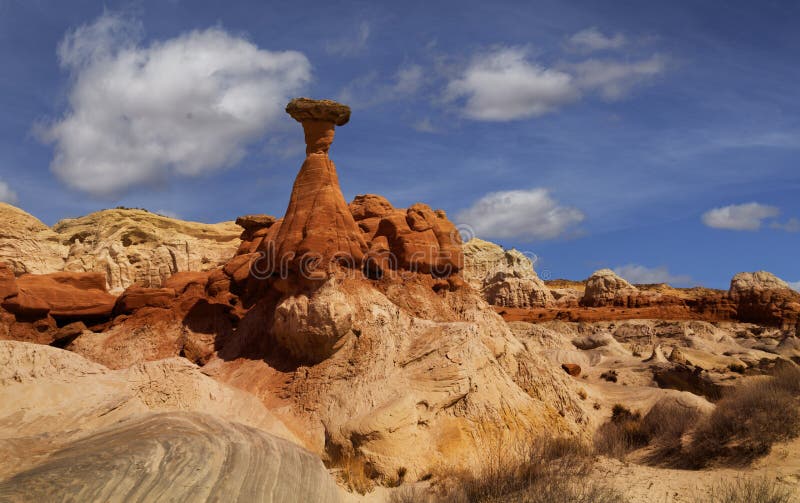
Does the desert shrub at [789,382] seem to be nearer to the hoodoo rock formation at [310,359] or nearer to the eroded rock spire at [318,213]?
the hoodoo rock formation at [310,359]

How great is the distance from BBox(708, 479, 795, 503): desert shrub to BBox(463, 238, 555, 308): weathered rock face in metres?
42.0

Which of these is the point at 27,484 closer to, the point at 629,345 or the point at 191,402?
the point at 191,402

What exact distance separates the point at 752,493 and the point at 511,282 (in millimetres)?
43876

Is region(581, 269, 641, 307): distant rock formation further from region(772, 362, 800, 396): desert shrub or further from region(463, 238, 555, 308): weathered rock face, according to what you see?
region(772, 362, 800, 396): desert shrub

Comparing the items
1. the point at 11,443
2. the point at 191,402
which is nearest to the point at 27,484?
the point at 11,443

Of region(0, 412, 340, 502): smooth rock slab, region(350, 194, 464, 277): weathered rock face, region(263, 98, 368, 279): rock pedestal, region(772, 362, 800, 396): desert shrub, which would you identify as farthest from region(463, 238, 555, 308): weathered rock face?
region(0, 412, 340, 502): smooth rock slab

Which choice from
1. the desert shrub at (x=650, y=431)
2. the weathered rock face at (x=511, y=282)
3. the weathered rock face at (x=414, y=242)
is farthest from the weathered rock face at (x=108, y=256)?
the weathered rock face at (x=511, y=282)

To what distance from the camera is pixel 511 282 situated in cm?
5234

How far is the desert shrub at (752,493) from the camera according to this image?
845 cm

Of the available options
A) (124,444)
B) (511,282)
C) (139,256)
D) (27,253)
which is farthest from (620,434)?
(511,282)

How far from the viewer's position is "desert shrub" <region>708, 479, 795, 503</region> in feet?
27.7

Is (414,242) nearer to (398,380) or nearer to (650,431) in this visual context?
(398,380)

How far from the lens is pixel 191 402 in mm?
11852

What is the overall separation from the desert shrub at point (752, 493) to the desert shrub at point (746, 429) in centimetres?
140
